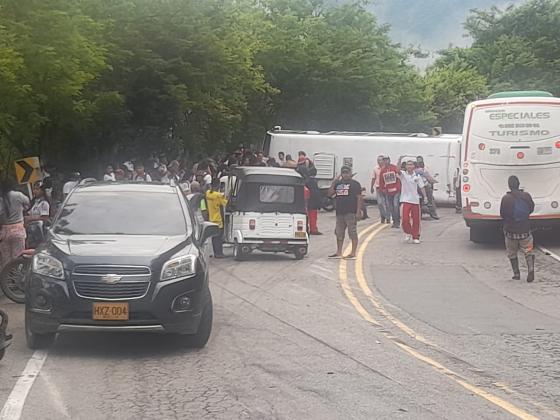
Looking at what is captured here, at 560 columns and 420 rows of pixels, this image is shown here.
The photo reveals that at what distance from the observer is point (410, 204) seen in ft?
72.3

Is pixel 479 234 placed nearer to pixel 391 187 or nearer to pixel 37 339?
pixel 391 187

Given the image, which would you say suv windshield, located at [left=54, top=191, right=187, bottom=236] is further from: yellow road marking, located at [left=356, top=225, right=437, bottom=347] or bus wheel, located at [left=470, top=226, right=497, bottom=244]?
bus wheel, located at [left=470, top=226, right=497, bottom=244]

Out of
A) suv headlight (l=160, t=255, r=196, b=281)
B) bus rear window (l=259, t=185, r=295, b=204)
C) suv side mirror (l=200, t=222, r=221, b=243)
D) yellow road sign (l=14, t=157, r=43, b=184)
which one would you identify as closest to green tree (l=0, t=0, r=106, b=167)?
yellow road sign (l=14, t=157, r=43, b=184)

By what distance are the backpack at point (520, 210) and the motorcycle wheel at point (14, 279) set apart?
8216mm

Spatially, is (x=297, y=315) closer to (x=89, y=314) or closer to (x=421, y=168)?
(x=89, y=314)

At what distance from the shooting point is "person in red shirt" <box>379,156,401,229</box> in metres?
25.9

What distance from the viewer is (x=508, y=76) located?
65125mm

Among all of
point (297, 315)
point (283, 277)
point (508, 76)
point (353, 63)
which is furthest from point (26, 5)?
point (508, 76)

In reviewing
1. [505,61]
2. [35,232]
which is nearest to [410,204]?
[35,232]

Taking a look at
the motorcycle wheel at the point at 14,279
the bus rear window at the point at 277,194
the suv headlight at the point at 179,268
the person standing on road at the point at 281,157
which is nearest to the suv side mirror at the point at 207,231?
the suv headlight at the point at 179,268

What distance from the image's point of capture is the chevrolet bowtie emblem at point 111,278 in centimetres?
1004

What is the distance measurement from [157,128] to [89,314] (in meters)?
22.8

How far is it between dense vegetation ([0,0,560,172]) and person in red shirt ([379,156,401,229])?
7.19m

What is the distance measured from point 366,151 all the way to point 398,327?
22.5 meters
